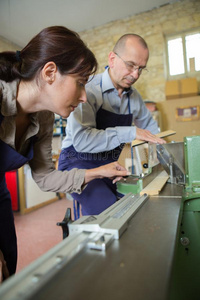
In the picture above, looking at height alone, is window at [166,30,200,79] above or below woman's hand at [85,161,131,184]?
above

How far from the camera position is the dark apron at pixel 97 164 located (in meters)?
1.22

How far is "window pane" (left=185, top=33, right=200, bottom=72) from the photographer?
381 centimetres

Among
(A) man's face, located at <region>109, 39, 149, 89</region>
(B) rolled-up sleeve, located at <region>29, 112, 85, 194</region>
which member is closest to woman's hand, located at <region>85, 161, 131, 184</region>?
(B) rolled-up sleeve, located at <region>29, 112, 85, 194</region>

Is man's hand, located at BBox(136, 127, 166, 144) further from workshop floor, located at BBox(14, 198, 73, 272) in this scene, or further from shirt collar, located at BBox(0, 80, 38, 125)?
workshop floor, located at BBox(14, 198, 73, 272)

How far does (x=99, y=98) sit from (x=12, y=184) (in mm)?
2434

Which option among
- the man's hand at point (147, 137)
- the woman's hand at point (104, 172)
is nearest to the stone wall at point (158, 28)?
the man's hand at point (147, 137)

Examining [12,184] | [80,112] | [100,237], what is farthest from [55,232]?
[100,237]

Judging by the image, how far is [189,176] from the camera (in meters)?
1.06

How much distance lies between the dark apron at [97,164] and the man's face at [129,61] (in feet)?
0.80

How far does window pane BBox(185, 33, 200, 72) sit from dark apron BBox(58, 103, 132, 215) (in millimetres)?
2899

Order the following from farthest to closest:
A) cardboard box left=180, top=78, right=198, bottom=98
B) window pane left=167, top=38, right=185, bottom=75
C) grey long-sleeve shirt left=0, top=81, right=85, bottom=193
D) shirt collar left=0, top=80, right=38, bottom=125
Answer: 1. window pane left=167, top=38, right=185, bottom=75
2. cardboard box left=180, top=78, right=198, bottom=98
3. grey long-sleeve shirt left=0, top=81, right=85, bottom=193
4. shirt collar left=0, top=80, right=38, bottom=125

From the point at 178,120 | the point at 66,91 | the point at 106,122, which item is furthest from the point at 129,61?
the point at 178,120

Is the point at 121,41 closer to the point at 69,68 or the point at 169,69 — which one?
the point at 69,68

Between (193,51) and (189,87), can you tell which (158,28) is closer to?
(193,51)
